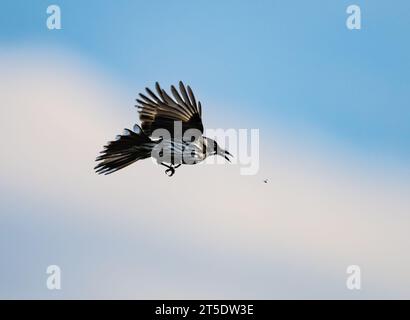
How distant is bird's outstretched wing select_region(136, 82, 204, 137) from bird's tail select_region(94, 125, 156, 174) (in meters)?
0.19

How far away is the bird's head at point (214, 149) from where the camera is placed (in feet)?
69.1

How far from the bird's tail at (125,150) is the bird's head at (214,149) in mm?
1135

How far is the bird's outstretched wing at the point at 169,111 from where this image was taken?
21.1 metres

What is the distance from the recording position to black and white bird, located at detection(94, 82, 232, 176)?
68.7 ft

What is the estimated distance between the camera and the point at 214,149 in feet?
69.5

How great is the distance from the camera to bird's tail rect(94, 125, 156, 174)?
21438 mm

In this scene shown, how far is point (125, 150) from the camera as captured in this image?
21.7 m

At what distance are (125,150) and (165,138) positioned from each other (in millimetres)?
962

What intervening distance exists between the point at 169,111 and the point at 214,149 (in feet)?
3.99

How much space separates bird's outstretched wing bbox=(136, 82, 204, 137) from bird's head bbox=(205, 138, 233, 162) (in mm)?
300

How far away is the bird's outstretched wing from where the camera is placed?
21.1m
